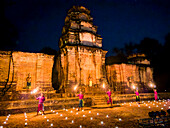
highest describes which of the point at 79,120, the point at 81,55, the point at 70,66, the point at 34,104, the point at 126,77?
the point at 81,55

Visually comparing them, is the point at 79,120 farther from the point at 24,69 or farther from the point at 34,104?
the point at 24,69

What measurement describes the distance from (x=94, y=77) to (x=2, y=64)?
12.4 meters

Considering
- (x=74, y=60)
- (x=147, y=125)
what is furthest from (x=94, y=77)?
(x=147, y=125)

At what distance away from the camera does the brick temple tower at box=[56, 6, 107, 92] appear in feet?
55.1

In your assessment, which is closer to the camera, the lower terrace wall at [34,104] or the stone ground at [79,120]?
the stone ground at [79,120]

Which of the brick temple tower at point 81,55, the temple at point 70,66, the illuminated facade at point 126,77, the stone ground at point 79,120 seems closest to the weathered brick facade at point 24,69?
the temple at point 70,66

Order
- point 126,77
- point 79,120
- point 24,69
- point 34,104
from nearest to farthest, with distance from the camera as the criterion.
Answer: point 79,120 → point 34,104 → point 24,69 → point 126,77

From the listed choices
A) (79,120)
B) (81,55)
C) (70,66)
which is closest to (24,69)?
(70,66)

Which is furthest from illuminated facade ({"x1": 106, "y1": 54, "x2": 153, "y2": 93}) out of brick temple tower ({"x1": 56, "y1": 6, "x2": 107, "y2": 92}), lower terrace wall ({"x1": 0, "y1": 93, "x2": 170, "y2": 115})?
lower terrace wall ({"x1": 0, "y1": 93, "x2": 170, "y2": 115})

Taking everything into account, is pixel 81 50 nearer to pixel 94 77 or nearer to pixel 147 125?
pixel 94 77

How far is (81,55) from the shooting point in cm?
1769

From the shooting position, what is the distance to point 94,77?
1833 centimetres

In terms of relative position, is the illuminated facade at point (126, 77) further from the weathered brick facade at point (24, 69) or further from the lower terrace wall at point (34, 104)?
the weathered brick facade at point (24, 69)

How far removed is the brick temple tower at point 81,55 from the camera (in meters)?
16.8
